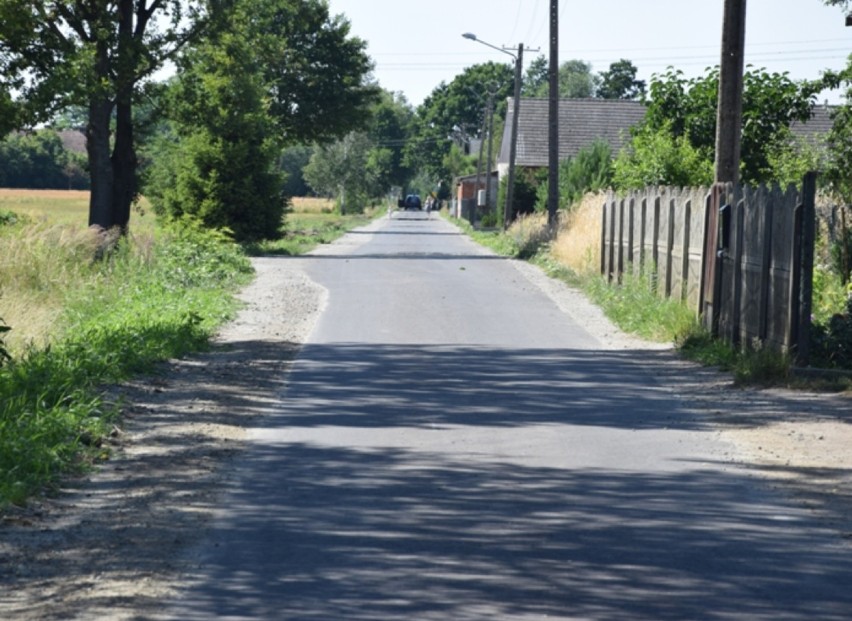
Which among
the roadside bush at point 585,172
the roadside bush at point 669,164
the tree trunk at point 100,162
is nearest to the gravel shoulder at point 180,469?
the roadside bush at point 669,164

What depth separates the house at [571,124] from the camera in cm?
6838

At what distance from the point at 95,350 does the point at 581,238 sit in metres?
20.0

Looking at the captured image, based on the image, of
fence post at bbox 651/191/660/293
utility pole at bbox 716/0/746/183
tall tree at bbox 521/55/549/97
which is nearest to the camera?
utility pole at bbox 716/0/746/183

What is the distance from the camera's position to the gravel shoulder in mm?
6695

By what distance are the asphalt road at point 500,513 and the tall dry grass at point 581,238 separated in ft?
51.8

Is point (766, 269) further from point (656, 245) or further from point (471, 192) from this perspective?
point (471, 192)

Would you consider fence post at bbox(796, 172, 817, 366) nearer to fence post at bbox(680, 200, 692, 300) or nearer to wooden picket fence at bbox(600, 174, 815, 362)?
wooden picket fence at bbox(600, 174, 815, 362)

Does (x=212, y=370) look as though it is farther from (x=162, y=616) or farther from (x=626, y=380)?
(x=162, y=616)

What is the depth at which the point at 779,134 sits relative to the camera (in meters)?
30.2

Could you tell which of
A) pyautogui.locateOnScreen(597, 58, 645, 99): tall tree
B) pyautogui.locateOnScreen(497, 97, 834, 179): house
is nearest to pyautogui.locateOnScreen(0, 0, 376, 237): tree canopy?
pyautogui.locateOnScreen(497, 97, 834, 179): house

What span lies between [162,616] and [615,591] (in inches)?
81.0

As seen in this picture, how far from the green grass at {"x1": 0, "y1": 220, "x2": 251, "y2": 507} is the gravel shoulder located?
0.76 ft

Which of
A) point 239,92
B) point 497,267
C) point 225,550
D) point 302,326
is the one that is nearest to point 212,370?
point 302,326

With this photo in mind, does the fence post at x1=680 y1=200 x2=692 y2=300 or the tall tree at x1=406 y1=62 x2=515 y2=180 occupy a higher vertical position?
the tall tree at x1=406 y1=62 x2=515 y2=180
